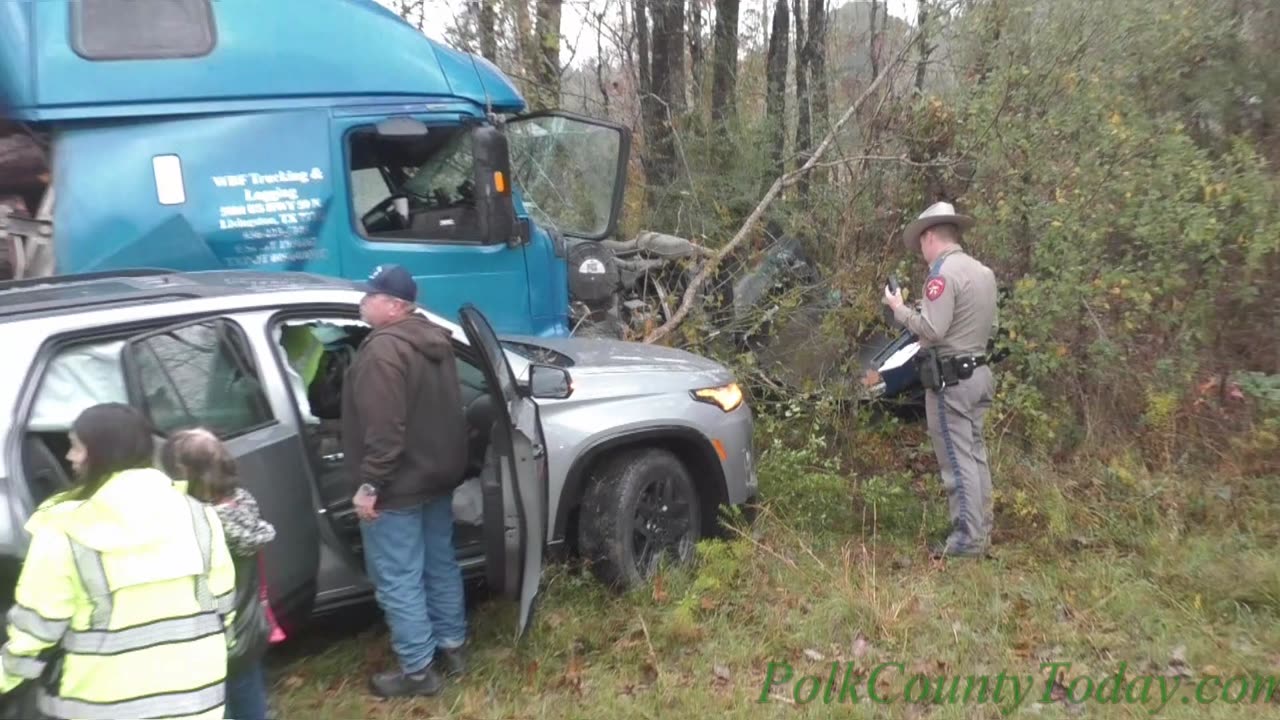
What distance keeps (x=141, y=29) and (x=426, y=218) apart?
1.78 meters

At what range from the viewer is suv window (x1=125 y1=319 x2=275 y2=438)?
3.46m

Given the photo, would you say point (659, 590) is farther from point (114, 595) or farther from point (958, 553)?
point (114, 595)

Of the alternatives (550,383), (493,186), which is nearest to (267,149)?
(493,186)

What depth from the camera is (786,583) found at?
5.16m

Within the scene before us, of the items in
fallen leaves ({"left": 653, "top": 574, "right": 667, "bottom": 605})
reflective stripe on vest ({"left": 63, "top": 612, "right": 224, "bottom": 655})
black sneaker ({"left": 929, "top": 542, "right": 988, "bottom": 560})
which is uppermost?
reflective stripe on vest ({"left": 63, "top": 612, "right": 224, "bottom": 655})

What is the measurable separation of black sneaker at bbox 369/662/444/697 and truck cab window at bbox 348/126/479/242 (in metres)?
2.85

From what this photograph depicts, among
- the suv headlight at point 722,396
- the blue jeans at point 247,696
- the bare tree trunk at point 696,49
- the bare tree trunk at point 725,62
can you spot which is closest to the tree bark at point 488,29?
the bare tree trunk at point 725,62

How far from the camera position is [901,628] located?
4664 mm

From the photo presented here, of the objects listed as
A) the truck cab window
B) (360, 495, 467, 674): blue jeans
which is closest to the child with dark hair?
(360, 495, 467, 674): blue jeans

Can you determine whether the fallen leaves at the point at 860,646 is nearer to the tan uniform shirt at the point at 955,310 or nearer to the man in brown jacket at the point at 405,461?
the tan uniform shirt at the point at 955,310

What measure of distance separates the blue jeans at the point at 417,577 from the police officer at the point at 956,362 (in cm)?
264

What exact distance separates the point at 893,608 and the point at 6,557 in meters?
3.46

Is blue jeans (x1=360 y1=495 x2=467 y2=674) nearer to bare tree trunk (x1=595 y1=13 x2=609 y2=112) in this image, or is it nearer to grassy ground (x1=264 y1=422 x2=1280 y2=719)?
grassy ground (x1=264 y1=422 x2=1280 y2=719)

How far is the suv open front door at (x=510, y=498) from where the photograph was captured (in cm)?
392
